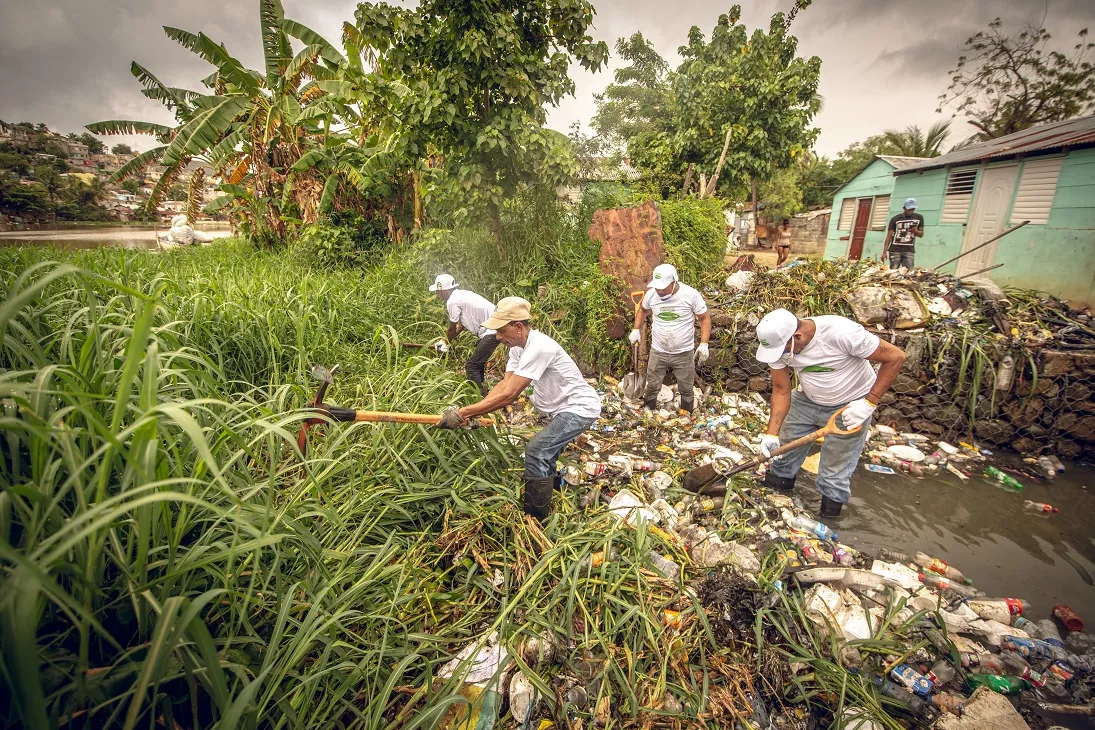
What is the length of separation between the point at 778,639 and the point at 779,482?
1760 mm

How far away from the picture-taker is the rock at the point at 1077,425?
4.37m

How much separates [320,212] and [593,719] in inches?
355

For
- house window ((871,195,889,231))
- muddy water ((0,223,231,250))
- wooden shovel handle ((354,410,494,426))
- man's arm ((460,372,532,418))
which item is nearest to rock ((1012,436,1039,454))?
man's arm ((460,372,532,418))

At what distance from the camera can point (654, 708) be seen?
1854 millimetres

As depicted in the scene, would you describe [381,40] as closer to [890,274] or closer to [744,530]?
[744,530]

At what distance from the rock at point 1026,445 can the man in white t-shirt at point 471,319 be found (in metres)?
5.67

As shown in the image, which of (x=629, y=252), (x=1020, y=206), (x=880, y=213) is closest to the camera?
(x=629, y=252)

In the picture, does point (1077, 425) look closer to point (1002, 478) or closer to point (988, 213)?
point (1002, 478)

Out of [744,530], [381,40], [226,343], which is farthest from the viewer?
[381,40]

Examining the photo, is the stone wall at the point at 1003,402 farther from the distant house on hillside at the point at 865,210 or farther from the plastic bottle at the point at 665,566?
the distant house on hillside at the point at 865,210

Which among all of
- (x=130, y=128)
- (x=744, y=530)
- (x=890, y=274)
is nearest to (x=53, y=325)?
(x=744, y=530)

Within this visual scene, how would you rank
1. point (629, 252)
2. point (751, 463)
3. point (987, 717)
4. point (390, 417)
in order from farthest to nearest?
point (629, 252), point (751, 463), point (390, 417), point (987, 717)

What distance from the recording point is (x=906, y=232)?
708 cm

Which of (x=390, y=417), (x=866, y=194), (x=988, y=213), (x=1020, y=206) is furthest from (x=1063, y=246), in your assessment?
(x=390, y=417)
